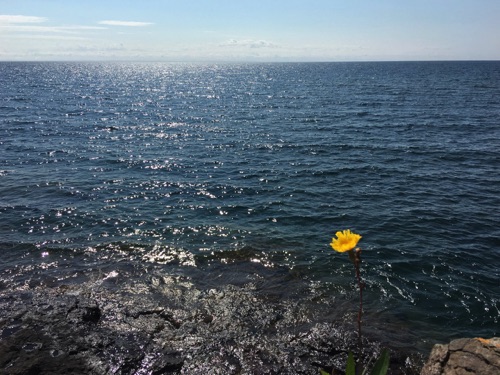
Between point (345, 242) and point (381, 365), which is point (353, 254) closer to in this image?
point (345, 242)

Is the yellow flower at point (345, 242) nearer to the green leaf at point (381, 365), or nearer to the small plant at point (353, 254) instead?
the small plant at point (353, 254)

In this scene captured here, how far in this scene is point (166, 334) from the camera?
10047 millimetres

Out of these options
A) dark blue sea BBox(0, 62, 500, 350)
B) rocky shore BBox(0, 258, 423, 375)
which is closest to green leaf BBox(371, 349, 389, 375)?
rocky shore BBox(0, 258, 423, 375)

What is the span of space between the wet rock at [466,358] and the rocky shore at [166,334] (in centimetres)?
121

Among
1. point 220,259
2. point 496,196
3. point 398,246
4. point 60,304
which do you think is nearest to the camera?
point 60,304

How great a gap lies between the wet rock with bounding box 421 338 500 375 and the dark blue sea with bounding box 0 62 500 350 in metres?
2.25

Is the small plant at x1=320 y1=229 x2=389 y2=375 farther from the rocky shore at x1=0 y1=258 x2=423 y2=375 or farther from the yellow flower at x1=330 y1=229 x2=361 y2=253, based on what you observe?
the rocky shore at x1=0 y1=258 x2=423 y2=375

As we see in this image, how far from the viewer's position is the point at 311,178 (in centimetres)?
2430

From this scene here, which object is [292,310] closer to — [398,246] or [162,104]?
[398,246]

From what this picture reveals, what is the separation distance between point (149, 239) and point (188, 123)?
2862 centimetres

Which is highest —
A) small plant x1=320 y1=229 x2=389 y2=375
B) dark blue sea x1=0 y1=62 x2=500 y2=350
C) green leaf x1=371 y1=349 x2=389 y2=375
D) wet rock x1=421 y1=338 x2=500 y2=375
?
small plant x1=320 y1=229 x2=389 y2=375

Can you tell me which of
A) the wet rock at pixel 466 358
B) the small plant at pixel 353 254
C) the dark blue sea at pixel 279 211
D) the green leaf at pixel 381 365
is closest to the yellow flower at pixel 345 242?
the small plant at pixel 353 254

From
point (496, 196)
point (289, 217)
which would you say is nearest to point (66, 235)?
point (289, 217)

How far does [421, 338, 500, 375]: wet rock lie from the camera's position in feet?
24.2
